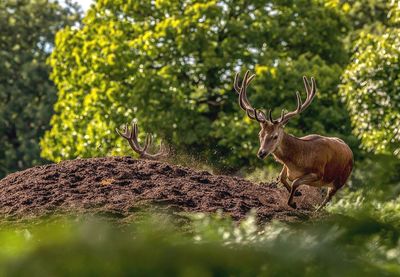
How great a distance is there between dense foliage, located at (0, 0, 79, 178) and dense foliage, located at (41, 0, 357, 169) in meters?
9.00

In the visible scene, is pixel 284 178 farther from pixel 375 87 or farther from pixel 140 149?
pixel 375 87

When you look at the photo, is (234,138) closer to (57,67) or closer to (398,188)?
(57,67)

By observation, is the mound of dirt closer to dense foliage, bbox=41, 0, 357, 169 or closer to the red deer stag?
the red deer stag

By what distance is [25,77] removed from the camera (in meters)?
41.0

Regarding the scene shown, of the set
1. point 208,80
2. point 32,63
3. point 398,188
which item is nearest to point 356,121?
point 208,80

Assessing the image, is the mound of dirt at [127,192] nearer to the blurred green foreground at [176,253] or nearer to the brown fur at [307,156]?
the brown fur at [307,156]

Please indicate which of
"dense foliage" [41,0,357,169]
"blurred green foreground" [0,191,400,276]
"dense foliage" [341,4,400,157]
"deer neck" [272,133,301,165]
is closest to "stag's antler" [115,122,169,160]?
"dense foliage" [341,4,400,157]

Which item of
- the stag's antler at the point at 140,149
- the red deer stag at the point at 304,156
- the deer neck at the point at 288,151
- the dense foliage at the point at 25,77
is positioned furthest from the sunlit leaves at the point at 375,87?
the dense foliage at the point at 25,77

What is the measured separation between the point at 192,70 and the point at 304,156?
16396 millimetres

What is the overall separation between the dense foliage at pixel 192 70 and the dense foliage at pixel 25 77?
354 inches

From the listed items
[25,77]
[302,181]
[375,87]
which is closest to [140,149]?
[375,87]

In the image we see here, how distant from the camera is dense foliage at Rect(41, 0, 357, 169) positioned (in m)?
26.3

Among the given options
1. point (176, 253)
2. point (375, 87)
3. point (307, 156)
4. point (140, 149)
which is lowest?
point (140, 149)

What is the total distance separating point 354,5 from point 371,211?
121 ft
